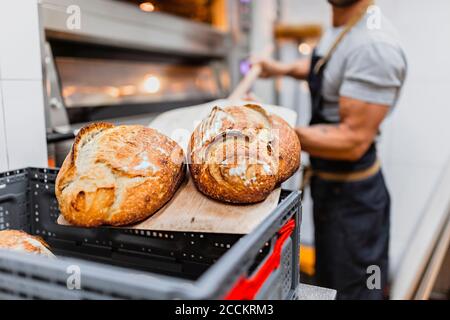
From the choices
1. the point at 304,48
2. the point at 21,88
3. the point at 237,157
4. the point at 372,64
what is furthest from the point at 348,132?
the point at 304,48

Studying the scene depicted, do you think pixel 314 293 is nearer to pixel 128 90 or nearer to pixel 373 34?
pixel 373 34

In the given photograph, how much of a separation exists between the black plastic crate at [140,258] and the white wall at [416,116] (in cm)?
175

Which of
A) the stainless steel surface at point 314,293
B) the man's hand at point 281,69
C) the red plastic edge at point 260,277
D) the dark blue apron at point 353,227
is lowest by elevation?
the dark blue apron at point 353,227

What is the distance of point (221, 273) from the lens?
16.8 inches

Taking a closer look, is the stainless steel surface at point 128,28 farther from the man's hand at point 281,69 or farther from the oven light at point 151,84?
the man's hand at point 281,69

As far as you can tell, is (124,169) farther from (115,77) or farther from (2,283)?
(115,77)

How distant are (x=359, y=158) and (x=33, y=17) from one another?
4.03 feet

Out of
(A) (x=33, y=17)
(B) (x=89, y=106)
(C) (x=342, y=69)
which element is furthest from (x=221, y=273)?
(C) (x=342, y=69)

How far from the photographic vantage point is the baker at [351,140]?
1322mm

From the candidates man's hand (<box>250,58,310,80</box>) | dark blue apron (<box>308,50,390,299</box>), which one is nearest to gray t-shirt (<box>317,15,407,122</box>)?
dark blue apron (<box>308,50,390,299</box>)

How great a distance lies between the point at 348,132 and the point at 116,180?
98 cm

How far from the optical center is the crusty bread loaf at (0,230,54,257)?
65cm

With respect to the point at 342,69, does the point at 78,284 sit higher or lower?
lower

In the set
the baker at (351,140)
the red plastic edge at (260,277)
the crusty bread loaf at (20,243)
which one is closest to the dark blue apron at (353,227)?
the baker at (351,140)
